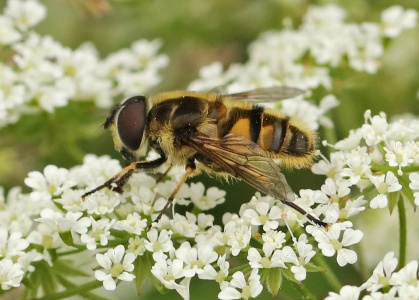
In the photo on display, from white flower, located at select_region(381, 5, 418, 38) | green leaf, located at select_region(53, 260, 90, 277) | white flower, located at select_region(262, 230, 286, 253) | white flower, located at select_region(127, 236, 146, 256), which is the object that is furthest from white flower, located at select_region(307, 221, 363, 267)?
white flower, located at select_region(381, 5, 418, 38)

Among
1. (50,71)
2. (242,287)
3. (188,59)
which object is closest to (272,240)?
(242,287)

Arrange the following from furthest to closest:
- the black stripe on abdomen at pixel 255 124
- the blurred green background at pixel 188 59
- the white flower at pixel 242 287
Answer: the blurred green background at pixel 188 59, the black stripe on abdomen at pixel 255 124, the white flower at pixel 242 287

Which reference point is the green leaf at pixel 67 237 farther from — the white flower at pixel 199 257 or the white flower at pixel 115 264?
the white flower at pixel 199 257

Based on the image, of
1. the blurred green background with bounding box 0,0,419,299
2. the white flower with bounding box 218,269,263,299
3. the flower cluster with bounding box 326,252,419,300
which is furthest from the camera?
the blurred green background with bounding box 0,0,419,299

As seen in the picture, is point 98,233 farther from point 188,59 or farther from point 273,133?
point 188,59

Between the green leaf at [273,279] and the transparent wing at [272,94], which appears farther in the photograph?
the transparent wing at [272,94]

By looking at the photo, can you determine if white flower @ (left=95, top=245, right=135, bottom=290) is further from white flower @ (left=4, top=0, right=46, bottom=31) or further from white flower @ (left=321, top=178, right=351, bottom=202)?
white flower @ (left=4, top=0, right=46, bottom=31)

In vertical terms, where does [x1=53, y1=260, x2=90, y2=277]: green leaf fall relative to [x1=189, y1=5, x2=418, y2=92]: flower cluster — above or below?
below

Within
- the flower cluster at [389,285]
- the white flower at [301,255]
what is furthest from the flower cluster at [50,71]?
the flower cluster at [389,285]

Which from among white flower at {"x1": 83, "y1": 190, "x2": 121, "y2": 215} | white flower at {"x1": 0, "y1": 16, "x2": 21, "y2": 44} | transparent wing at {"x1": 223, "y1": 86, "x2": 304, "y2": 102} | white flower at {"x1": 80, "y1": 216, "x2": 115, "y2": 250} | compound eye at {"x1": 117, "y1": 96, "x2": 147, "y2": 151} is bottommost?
white flower at {"x1": 80, "y1": 216, "x2": 115, "y2": 250}
